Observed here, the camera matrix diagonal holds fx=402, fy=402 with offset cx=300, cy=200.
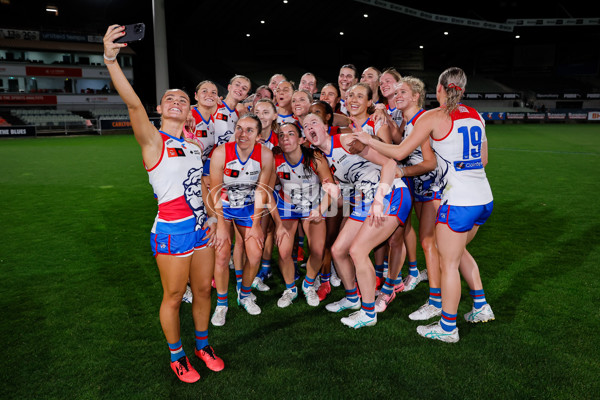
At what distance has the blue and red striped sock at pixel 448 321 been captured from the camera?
Answer: 3.43 metres

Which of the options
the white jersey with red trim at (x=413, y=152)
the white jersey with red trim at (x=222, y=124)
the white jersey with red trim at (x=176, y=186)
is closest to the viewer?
the white jersey with red trim at (x=176, y=186)

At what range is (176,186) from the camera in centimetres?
279

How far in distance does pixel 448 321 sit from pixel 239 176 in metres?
2.27

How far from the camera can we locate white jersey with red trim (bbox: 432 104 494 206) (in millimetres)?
3186

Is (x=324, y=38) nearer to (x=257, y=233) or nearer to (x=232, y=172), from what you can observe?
(x=232, y=172)

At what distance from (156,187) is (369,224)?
186 cm

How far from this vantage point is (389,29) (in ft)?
130

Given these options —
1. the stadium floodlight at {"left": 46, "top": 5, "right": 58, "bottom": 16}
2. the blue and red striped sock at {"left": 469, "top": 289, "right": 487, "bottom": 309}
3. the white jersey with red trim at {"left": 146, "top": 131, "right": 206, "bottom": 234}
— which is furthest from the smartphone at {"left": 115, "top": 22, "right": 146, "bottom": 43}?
the stadium floodlight at {"left": 46, "top": 5, "right": 58, "bottom": 16}

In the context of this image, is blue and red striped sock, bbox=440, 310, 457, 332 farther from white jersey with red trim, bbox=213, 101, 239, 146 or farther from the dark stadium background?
the dark stadium background

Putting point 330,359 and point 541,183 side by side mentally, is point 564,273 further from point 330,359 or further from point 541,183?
point 541,183

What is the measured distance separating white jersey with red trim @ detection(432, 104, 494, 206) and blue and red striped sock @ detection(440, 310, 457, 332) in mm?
969

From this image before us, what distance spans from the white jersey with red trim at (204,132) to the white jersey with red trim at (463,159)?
3.12 metres

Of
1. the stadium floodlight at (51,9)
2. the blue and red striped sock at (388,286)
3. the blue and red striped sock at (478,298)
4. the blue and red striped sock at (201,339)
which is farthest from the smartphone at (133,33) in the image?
the stadium floodlight at (51,9)

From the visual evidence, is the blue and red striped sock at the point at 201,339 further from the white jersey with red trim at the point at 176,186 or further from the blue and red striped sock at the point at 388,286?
the blue and red striped sock at the point at 388,286
